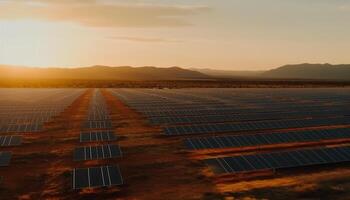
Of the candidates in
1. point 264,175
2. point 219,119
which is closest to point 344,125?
point 219,119

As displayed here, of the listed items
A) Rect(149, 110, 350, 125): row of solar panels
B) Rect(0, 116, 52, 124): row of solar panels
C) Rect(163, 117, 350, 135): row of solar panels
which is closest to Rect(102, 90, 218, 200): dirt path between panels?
Rect(163, 117, 350, 135): row of solar panels

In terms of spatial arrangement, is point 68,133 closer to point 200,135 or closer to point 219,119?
point 200,135

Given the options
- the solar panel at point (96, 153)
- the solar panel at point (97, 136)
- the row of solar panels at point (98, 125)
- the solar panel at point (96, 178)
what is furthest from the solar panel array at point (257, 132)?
the solar panel at point (96, 178)

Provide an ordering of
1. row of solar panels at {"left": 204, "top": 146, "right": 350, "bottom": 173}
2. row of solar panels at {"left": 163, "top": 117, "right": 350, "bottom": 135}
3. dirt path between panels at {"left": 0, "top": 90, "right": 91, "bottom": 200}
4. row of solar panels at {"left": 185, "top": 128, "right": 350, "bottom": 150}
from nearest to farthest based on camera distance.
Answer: dirt path between panels at {"left": 0, "top": 90, "right": 91, "bottom": 200}, row of solar panels at {"left": 204, "top": 146, "right": 350, "bottom": 173}, row of solar panels at {"left": 185, "top": 128, "right": 350, "bottom": 150}, row of solar panels at {"left": 163, "top": 117, "right": 350, "bottom": 135}

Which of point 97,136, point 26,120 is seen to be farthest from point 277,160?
point 26,120

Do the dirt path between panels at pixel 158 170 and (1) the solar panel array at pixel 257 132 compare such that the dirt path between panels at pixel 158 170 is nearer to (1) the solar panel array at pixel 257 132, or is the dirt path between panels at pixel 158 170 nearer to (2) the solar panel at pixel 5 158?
(1) the solar panel array at pixel 257 132

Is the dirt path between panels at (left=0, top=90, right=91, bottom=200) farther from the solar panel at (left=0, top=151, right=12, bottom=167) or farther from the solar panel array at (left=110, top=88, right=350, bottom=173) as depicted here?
the solar panel array at (left=110, top=88, right=350, bottom=173)

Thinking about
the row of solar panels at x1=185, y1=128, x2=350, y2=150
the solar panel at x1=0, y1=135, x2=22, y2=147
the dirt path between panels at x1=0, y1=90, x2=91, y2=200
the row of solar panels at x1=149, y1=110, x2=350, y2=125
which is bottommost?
the dirt path between panels at x1=0, y1=90, x2=91, y2=200
